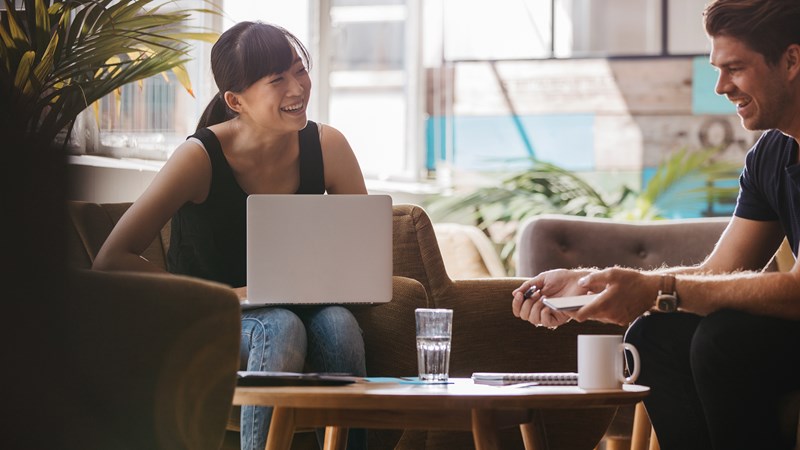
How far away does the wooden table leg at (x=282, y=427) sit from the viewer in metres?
1.64

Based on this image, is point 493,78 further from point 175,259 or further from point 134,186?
point 175,259

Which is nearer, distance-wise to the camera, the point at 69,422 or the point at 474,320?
the point at 69,422

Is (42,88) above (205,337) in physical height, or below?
above

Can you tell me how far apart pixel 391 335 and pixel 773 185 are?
854mm

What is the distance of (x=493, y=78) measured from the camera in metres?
5.82

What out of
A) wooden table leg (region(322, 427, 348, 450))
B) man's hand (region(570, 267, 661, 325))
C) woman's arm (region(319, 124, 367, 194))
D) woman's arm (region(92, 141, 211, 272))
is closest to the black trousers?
man's hand (region(570, 267, 661, 325))

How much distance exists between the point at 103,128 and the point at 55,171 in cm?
255

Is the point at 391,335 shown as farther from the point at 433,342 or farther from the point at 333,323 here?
the point at 433,342

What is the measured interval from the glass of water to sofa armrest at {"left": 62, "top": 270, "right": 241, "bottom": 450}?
55 centimetres

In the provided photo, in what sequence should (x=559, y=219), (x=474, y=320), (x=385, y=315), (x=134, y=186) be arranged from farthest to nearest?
(x=559, y=219) < (x=134, y=186) < (x=474, y=320) < (x=385, y=315)

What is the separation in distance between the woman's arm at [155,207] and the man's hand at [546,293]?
2.77ft

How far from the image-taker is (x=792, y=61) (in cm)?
207

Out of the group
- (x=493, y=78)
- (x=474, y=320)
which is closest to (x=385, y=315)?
(x=474, y=320)

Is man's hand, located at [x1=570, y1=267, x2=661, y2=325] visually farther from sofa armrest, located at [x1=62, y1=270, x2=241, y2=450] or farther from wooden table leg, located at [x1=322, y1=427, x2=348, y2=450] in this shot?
sofa armrest, located at [x1=62, y1=270, x2=241, y2=450]
